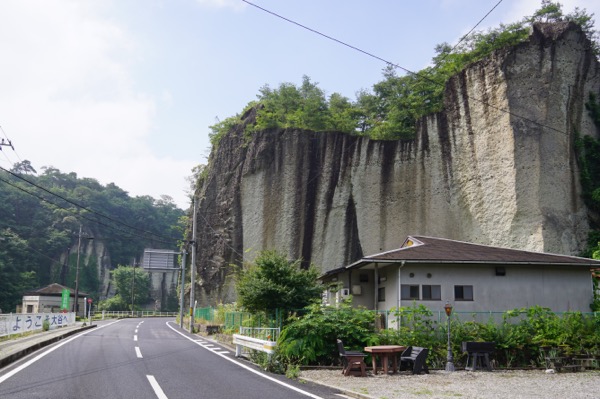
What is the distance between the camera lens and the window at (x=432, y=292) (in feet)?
63.2

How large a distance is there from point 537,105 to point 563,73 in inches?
116

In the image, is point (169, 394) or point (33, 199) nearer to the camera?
point (169, 394)

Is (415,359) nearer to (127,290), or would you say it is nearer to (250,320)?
(250,320)

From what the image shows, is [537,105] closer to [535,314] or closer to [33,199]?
[535,314]

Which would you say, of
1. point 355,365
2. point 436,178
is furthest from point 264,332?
point 436,178

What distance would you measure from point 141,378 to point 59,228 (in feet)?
297

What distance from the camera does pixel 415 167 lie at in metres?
38.4

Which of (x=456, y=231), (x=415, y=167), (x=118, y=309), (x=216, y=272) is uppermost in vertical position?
(x=415, y=167)

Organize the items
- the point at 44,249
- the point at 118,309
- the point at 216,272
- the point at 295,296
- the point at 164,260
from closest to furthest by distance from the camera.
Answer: the point at 295,296 < the point at 216,272 < the point at 164,260 < the point at 118,309 < the point at 44,249

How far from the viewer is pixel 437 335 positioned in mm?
15797

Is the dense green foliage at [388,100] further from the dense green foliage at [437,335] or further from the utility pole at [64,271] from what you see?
the utility pole at [64,271]

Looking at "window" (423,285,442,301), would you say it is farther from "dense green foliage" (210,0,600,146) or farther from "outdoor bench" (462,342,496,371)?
"dense green foliage" (210,0,600,146)

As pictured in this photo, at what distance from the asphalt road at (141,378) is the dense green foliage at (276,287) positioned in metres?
2.48

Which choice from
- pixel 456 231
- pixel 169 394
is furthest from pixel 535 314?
pixel 456 231
